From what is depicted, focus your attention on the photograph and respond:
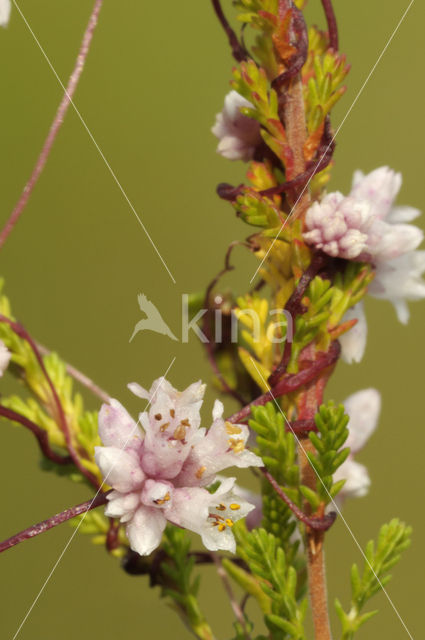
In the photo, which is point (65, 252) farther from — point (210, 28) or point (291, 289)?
point (291, 289)

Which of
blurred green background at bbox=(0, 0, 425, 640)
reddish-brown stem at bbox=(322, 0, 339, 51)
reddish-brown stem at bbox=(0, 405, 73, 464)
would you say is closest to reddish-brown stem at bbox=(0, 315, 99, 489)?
reddish-brown stem at bbox=(0, 405, 73, 464)

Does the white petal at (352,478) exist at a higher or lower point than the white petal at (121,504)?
lower

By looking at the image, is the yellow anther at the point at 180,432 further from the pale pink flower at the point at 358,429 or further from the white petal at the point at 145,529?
the pale pink flower at the point at 358,429

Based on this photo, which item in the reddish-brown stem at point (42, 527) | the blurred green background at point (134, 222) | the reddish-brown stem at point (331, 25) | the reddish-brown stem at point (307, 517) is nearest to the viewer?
the reddish-brown stem at point (42, 527)

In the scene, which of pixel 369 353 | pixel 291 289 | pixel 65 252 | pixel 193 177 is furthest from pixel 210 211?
pixel 291 289

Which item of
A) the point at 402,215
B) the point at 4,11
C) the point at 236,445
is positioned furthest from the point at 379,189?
the point at 4,11

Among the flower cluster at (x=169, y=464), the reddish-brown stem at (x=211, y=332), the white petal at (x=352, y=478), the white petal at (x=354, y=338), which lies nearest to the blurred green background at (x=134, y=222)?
the reddish-brown stem at (x=211, y=332)

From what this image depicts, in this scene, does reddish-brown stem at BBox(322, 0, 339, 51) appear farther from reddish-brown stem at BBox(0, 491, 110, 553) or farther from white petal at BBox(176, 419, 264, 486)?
reddish-brown stem at BBox(0, 491, 110, 553)
